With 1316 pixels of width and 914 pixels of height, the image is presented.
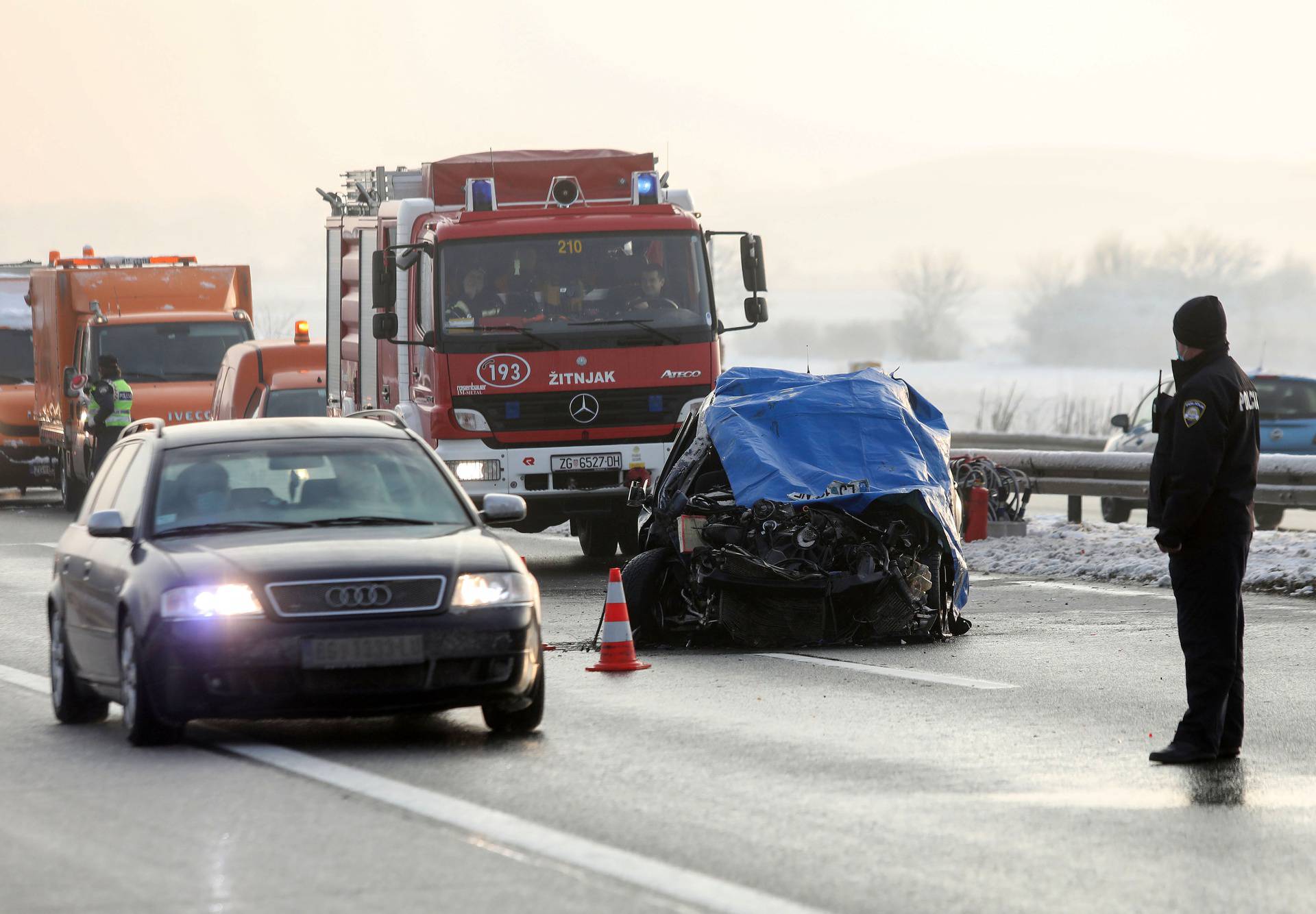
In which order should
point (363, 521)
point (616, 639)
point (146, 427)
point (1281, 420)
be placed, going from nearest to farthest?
point (363, 521) < point (146, 427) < point (616, 639) < point (1281, 420)

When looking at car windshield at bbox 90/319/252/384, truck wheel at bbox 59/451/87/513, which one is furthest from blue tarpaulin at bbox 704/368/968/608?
truck wheel at bbox 59/451/87/513

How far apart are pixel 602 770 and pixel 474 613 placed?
941 mm

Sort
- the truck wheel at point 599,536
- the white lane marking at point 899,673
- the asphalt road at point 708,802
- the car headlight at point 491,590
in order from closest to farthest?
the asphalt road at point 708,802
the car headlight at point 491,590
the white lane marking at point 899,673
the truck wheel at point 599,536

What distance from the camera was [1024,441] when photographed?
4038 centimetres

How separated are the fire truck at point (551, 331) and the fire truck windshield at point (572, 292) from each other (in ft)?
0.04

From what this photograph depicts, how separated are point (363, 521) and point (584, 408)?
8.78m

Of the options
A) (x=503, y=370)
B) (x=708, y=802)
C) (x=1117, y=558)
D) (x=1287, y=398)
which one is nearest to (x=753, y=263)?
(x=503, y=370)

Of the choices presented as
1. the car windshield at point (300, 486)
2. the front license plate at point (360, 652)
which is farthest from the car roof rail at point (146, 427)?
the front license plate at point (360, 652)

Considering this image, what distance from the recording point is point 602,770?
8.24m

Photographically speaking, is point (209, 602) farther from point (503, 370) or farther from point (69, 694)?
point (503, 370)

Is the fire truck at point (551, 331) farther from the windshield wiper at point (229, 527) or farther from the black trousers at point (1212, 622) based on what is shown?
the black trousers at point (1212, 622)

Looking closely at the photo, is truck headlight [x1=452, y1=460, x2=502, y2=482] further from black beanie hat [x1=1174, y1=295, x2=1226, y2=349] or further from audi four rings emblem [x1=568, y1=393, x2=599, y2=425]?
black beanie hat [x1=1174, y1=295, x2=1226, y2=349]

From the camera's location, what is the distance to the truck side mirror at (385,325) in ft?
60.4

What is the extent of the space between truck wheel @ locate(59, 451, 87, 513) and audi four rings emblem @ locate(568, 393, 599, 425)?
12.5m
